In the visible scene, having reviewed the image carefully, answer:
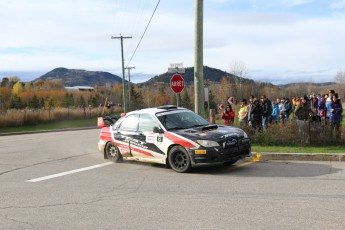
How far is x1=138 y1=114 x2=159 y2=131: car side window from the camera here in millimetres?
10570

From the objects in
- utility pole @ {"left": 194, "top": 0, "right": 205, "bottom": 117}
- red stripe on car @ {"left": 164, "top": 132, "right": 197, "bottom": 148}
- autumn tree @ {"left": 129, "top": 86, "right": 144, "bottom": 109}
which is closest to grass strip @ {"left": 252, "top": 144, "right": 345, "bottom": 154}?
utility pole @ {"left": 194, "top": 0, "right": 205, "bottom": 117}

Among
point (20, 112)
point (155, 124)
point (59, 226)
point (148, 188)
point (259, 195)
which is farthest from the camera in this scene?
point (20, 112)

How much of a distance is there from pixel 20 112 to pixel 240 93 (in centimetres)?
5502

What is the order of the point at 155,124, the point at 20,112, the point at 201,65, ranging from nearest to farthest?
the point at 155,124 → the point at 201,65 → the point at 20,112

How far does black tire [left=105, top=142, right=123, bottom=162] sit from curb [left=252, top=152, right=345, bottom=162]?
12.4ft

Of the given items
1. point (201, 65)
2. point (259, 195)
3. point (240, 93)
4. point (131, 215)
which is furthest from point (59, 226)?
point (240, 93)

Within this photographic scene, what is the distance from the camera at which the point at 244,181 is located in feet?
27.5

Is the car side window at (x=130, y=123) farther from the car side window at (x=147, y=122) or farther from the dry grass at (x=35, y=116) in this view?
the dry grass at (x=35, y=116)

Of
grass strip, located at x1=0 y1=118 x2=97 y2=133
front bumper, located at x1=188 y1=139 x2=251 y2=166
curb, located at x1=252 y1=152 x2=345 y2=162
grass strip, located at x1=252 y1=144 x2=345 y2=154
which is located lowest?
grass strip, located at x1=0 y1=118 x2=97 y2=133

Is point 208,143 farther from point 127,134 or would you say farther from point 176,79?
point 176,79

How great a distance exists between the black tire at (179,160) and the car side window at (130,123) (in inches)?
65.1

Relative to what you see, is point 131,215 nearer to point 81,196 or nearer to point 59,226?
point 59,226

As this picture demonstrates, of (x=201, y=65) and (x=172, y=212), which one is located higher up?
(x=201, y=65)

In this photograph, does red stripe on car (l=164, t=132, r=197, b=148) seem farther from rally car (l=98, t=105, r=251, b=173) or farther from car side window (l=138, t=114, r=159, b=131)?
car side window (l=138, t=114, r=159, b=131)
